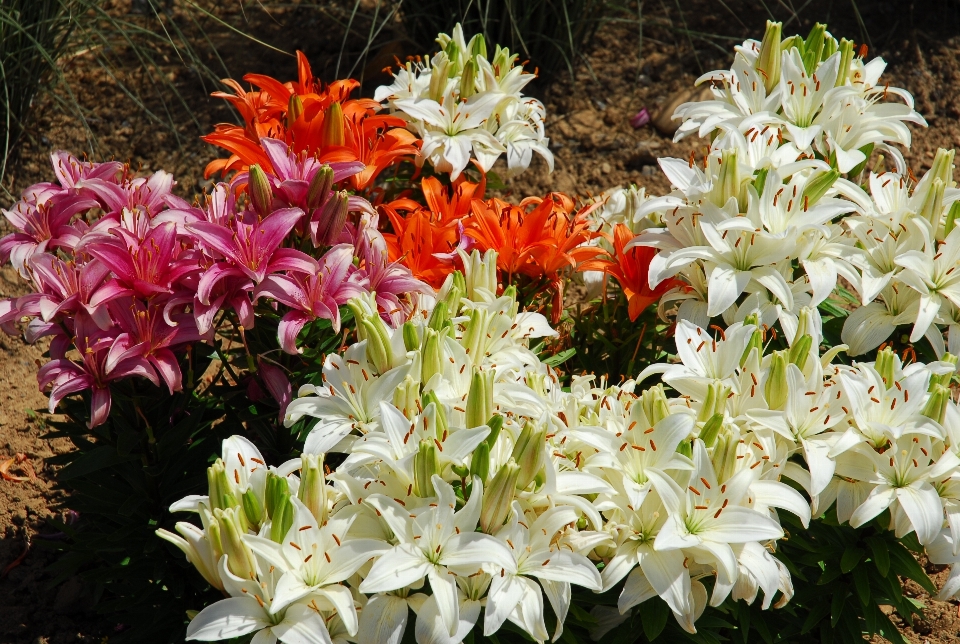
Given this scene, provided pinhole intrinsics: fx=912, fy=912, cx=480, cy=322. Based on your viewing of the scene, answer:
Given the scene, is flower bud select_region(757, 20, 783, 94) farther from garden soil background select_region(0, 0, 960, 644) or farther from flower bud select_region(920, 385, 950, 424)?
garden soil background select_region(0, 0, 960, 644)

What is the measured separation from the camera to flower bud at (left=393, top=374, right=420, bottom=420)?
146 centimetres

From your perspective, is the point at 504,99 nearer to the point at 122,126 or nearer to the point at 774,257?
the point at 774,257

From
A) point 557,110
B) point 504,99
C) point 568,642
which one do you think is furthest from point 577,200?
point 568,642

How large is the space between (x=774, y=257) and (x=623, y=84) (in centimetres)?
227

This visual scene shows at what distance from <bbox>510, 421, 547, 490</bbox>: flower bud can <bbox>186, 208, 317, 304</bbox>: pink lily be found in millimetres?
550

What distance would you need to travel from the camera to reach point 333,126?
2010 millimetres

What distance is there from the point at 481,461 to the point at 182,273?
68 cm

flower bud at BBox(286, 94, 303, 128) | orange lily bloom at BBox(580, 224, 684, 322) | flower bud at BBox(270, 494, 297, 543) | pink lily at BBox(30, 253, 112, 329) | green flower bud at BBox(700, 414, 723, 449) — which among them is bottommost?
orange lily bloom at BBox(580, 224, 684, 322)

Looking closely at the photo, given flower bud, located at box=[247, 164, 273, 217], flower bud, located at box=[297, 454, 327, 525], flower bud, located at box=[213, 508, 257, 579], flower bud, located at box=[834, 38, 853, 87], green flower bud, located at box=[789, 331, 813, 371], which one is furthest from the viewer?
flower bud, located at box=[834, 38, 853, 87]

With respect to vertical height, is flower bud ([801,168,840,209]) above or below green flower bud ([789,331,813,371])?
above

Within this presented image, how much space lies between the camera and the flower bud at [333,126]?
6.55 ft

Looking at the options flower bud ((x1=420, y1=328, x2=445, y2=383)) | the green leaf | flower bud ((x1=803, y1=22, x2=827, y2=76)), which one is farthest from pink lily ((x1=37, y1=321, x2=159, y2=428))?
flower bud ((x1=803, y1=22, x2=827, y2=76))

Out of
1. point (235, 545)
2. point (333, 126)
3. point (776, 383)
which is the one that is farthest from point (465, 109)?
point (235, 545)

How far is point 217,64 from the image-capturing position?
3.90m
